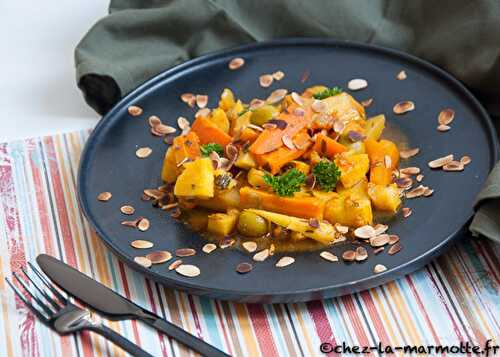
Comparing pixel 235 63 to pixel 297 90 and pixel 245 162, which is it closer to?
pixel 297 90

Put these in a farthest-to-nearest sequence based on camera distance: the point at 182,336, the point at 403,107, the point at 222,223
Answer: the point at 403,107, the point at 222,223, the point at 182,336

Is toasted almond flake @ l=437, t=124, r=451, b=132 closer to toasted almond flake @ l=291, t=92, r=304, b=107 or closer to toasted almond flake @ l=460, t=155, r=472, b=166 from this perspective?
toasted almond flake @ l=460, t=155, r=472, b=166

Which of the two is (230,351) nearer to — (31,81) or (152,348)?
(152,348)

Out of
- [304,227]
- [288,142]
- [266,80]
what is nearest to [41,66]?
[266,80]

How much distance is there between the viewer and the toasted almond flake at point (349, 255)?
2.03 meters

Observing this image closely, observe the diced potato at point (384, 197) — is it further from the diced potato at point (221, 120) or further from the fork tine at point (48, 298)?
the fork tine at point (48, 298)

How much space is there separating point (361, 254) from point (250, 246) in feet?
0.91

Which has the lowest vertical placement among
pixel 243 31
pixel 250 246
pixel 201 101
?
pixel 250 246

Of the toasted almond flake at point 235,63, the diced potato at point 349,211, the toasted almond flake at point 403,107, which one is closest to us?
the diced potato at point 349,211

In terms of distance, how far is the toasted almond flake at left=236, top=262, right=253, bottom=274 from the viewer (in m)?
2.04

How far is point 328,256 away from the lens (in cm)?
204

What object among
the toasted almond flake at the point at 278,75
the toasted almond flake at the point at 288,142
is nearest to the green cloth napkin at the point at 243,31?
the toasted almond flake at the point at 278,75

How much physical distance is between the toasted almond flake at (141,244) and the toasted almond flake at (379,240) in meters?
0.55

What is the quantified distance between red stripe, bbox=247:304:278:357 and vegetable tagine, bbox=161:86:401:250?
0.17 metres
